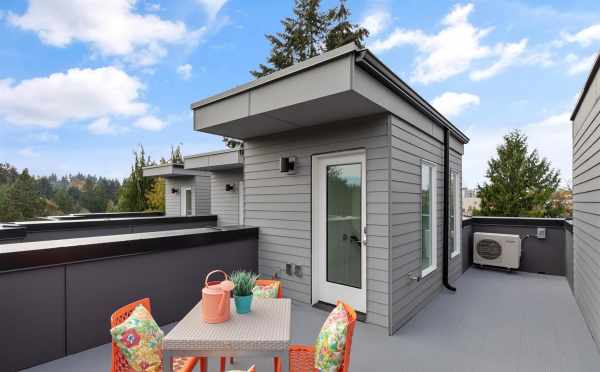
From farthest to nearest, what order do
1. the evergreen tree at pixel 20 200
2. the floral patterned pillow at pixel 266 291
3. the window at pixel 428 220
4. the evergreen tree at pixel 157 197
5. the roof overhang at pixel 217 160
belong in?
the evergreen tree at pixel 20 200
the evergreen tree at pixel 157 197
the roof overhang at pixel 217 160
the window at pixel 428 220
the floral patterned pillow at pixel 266 291

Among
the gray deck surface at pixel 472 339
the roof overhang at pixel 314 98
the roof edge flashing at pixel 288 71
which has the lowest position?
the gray deck surface at pixel 472 339

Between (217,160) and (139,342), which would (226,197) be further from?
(139,342)

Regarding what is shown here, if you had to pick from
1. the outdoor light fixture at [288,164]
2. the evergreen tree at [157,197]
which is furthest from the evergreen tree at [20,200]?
the outdoor light fixture at [288,164]

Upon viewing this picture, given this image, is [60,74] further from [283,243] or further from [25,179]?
[283,243]

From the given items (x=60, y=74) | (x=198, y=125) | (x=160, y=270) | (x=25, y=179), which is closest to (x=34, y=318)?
(x=160, y=270)

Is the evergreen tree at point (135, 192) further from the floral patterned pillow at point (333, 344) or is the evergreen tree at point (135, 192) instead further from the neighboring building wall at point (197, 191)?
the floral patterned pillow at point (333, 344)

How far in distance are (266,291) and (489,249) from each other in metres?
5.34

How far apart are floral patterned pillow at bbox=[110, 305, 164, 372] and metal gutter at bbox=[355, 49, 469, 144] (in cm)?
240

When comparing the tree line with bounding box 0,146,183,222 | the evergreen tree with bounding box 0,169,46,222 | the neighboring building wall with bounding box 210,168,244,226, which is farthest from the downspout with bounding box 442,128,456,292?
the evergreen tree with bounding box 0,169,46,222

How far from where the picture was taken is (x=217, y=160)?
24.7 ft

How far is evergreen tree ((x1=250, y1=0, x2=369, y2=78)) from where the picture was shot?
39.0 feet

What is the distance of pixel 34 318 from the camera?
2.34m

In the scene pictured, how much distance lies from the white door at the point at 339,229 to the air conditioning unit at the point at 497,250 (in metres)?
3.86

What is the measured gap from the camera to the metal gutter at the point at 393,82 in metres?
2.48
